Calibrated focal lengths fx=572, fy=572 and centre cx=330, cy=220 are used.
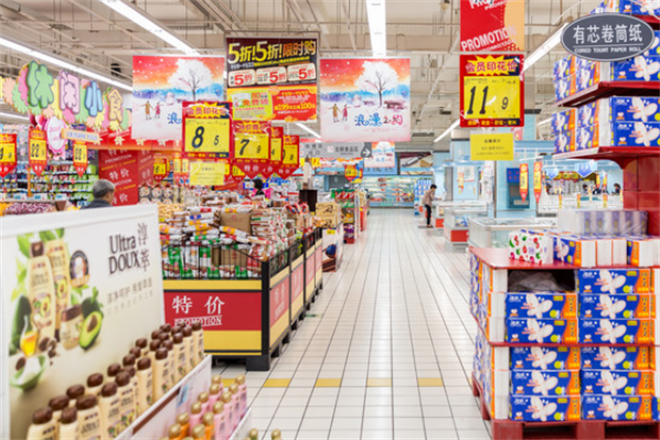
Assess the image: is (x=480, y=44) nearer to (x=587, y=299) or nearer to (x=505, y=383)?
(x=587, y=299)

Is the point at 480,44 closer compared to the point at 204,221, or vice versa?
the point at 204,221

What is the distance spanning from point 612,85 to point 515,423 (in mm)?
2333

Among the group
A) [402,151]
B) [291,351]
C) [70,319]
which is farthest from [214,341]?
[402,151]

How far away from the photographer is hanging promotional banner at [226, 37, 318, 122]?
9.02 meters

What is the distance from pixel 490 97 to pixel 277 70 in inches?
140

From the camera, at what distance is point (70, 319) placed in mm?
1785

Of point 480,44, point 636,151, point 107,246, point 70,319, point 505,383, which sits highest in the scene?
point 480,44

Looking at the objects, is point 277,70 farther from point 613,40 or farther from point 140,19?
point 613,40

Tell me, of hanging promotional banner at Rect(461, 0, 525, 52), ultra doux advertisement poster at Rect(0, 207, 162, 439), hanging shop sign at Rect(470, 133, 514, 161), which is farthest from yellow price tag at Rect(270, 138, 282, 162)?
ultra doux advertisement poster at Rect(0, 207, 162, 439)

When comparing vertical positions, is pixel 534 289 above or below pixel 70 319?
below

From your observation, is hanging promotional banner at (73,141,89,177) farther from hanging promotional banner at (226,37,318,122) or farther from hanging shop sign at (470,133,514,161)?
hanging shop sign at (470,133,514,161)

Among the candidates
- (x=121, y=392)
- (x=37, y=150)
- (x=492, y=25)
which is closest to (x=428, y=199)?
(x=37, y=150)

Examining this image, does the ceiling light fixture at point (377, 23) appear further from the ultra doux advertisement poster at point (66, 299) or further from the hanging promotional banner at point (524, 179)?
the hanging promotional banner at point (524, 179)

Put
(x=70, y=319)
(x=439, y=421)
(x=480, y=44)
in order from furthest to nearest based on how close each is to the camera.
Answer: (x=480, y=44) < (x=439, y=421) < (x=70, y=319)
